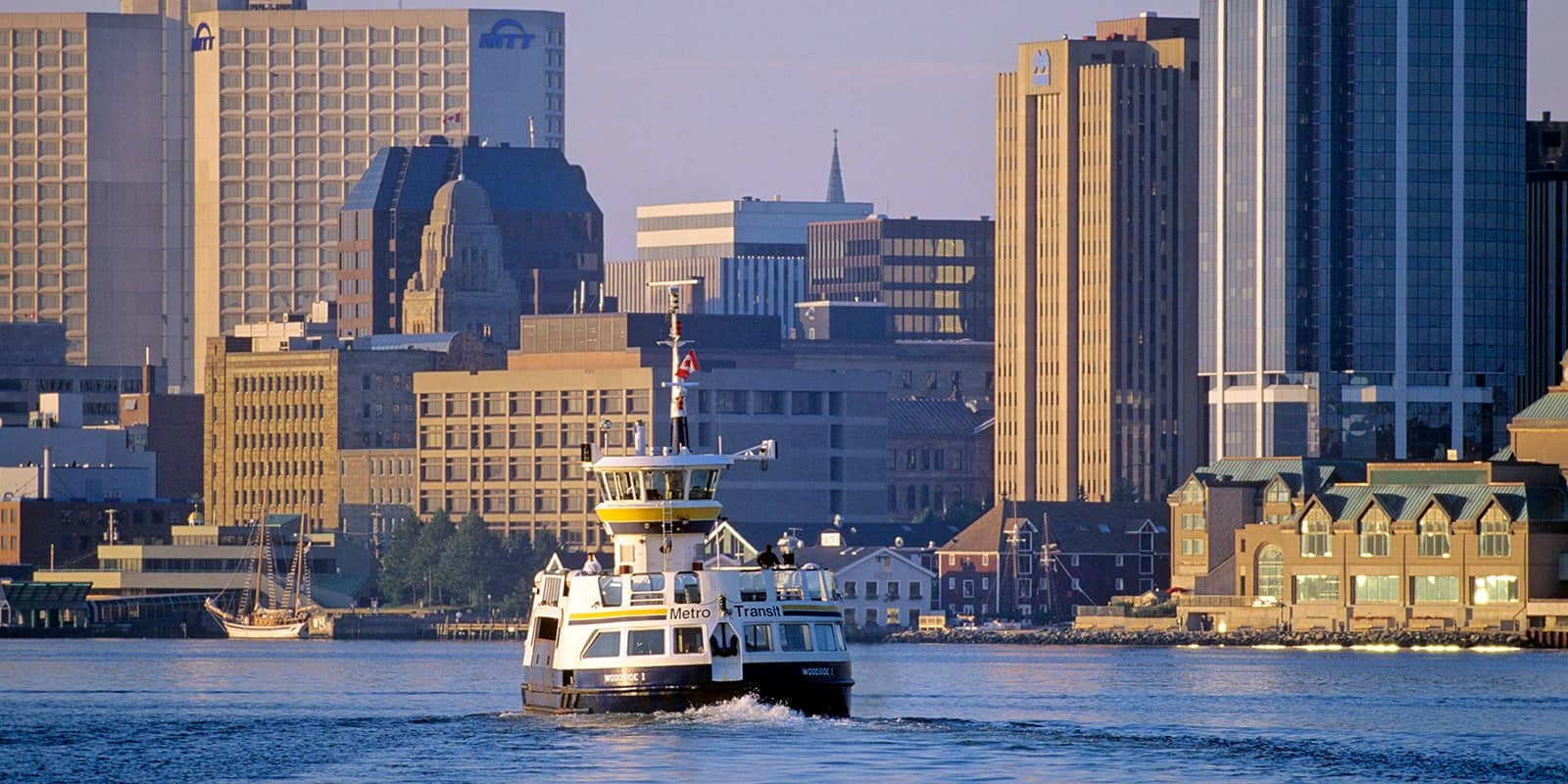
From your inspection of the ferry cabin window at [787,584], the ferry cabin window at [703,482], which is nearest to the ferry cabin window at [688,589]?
the ferry cabin window at [787,584]

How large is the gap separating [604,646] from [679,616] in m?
3.46

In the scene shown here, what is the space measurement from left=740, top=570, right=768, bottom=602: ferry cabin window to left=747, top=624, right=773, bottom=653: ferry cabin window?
999mm

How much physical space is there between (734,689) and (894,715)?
83.2 feet

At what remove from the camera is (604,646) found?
144375 millimetres

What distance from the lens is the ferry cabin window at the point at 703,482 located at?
148125 mm

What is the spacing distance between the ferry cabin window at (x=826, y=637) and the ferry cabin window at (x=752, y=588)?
227 centimetres

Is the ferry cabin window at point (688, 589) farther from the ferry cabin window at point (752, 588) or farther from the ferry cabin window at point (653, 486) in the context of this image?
the ferry cabin window at point (653, 486)

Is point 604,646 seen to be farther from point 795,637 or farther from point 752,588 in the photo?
point 795,637

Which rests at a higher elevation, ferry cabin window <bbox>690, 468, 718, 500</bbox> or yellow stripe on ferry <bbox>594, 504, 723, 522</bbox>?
ferry cabin window <bbox>690, 468, 718, 500</bbox>

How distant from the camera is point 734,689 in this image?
142 meters

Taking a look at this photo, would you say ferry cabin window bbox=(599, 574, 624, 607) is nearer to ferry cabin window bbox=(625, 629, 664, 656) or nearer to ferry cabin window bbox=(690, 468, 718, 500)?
ferry cabin window bbox=(625, 629, 664, 656)

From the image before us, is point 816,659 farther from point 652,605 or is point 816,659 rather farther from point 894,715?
point 894,715

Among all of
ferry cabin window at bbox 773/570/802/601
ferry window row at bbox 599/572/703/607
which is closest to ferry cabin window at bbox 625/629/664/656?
ferry window row at bbox 599/572/703/607

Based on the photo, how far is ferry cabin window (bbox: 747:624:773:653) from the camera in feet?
470
